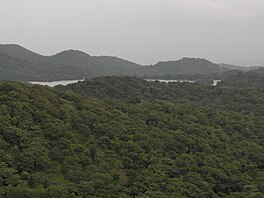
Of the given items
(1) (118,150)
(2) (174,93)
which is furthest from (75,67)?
(1) (118,150)

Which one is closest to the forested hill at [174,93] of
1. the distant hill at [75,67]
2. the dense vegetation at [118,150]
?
the dense vegetation at [118,150]

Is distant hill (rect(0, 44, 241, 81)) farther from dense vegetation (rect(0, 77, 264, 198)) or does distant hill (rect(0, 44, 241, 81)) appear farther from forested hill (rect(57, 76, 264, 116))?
dense vegetation (rect(0, 77, 264, 198))

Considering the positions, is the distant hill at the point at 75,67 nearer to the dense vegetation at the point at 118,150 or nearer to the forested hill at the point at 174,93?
the forested hill at the point at 174,93

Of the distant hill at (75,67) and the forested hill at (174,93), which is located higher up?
the distant hill at (75,67)

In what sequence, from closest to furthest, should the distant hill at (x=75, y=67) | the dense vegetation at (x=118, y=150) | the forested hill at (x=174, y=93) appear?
the dense vegetation at (x=118, y=150), the forested hill at (x=174, y=93), the distant hill at (x=75, y=67)

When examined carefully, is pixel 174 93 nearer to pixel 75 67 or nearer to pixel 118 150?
pixel 118 150
